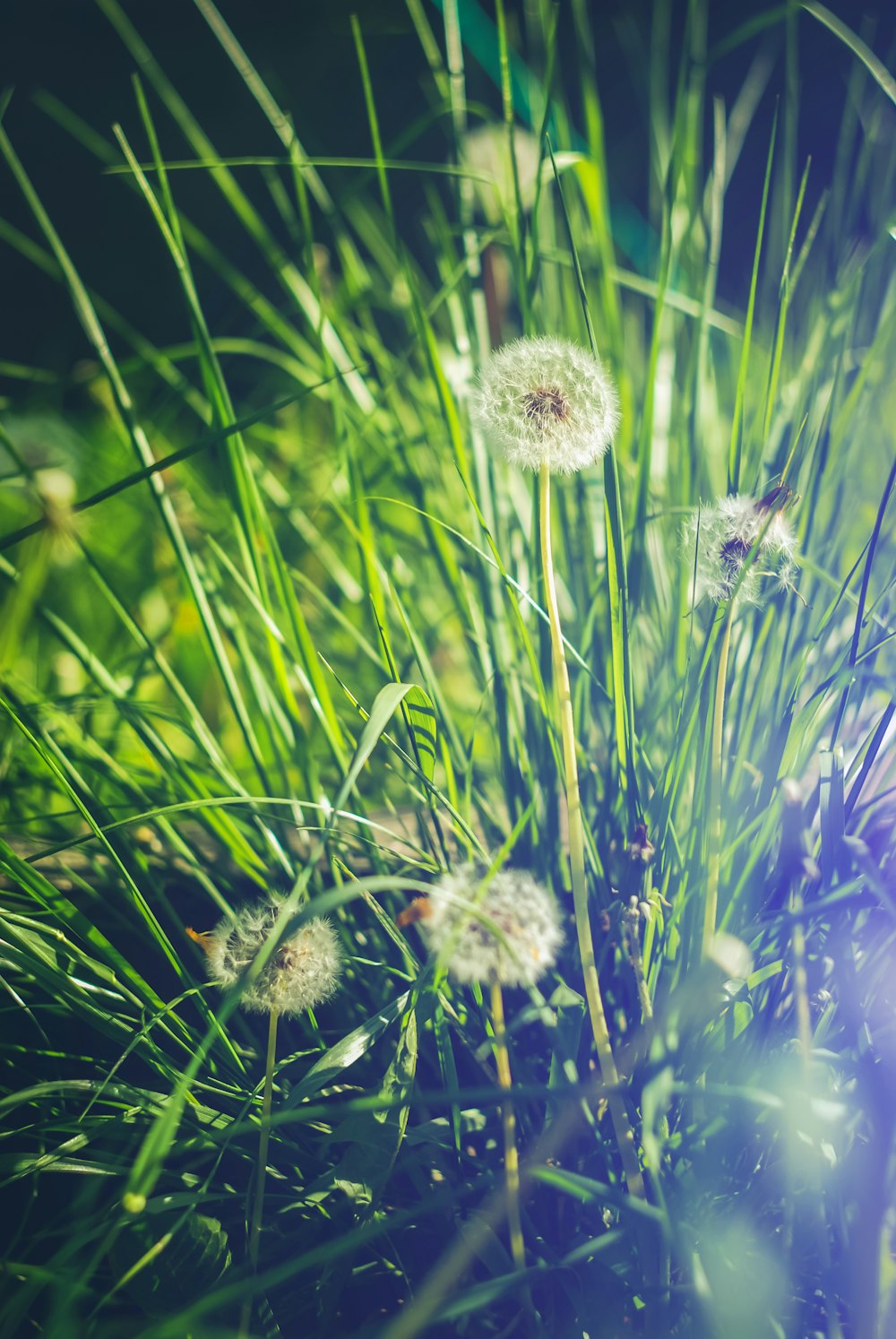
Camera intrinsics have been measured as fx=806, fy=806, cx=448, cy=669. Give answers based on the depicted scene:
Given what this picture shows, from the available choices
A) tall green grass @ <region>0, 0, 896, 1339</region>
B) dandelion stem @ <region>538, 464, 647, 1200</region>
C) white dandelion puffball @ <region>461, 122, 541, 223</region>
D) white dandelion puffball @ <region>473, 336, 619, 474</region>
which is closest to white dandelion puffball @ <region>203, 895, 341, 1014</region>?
tall green grass @ <region>0, 0, 896, 1339</region>

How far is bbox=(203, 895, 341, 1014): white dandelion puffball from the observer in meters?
0.45

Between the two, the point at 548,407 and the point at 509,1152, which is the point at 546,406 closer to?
the point at 548,407

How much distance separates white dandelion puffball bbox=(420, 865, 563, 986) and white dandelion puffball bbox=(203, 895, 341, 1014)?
7cm

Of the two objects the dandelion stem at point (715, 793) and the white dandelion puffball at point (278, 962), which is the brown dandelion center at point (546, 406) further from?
the white dandelion puffball at point (278, 962)

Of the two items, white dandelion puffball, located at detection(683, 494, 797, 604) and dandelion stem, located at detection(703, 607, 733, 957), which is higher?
white dandelion puffball, located at detection(683, 494, 797, 604)

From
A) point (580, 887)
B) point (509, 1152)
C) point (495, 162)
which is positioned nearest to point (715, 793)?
point (580, 887)

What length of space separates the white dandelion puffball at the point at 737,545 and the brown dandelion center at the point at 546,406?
0.33ft

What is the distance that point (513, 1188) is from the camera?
14.9 inches

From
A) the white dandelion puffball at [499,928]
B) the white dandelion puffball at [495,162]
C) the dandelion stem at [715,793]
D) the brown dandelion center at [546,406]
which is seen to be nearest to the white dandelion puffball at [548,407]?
the brown dandelion center at [546,406]

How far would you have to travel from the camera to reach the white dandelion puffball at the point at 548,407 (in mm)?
479

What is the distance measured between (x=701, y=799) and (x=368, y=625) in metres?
0.57

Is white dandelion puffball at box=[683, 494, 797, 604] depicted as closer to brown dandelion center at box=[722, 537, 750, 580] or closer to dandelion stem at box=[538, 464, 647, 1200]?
brown dandelion center at box=[722, 537, 750, 580]

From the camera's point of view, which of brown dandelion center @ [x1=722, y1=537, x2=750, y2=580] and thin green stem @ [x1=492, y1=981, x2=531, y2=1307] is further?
brown dandelion center @ [x1=722, y1=537, x2=750, y2=580]

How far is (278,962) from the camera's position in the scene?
448mm
